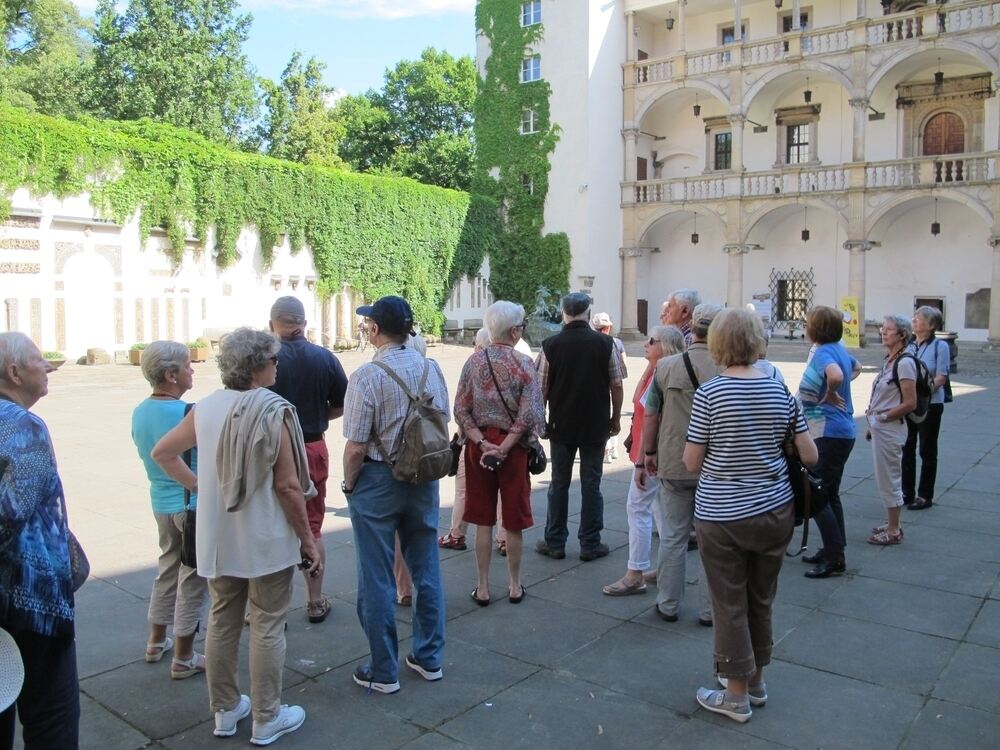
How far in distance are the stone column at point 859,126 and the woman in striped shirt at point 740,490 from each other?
1112 inches

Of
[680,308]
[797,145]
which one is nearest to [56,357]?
[680,308]

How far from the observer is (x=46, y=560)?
2.57 m

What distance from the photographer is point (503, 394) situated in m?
4.89

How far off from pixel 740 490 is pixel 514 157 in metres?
32.4

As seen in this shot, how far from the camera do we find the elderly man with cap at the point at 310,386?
15.4ft

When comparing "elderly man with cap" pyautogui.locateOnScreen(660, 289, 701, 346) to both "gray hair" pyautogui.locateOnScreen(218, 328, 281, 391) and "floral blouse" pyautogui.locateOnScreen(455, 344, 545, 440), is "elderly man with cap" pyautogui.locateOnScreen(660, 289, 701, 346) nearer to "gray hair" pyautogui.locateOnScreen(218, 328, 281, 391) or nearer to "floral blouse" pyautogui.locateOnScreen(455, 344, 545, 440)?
"floral blouse" pyautogui.locateOnScreen(455, 344, 545, 440)

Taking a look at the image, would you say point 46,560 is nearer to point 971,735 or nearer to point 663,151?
point 971,735

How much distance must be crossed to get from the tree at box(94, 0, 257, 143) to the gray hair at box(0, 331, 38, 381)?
1604 inches

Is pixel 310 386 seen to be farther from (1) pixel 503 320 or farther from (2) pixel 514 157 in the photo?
(2) pixel 514 157

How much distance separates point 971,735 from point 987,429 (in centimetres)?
1018

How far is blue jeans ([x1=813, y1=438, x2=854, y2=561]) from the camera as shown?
552 cm

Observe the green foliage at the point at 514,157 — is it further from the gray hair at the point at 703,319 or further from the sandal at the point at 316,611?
the sandal at the point at 316,611

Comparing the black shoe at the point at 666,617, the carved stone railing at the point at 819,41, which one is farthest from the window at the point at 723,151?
the black shoe at the point at 666,617

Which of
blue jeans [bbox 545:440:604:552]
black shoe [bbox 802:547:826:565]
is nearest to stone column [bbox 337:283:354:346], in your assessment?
blue jeans [bbox 545:440:604:552]
